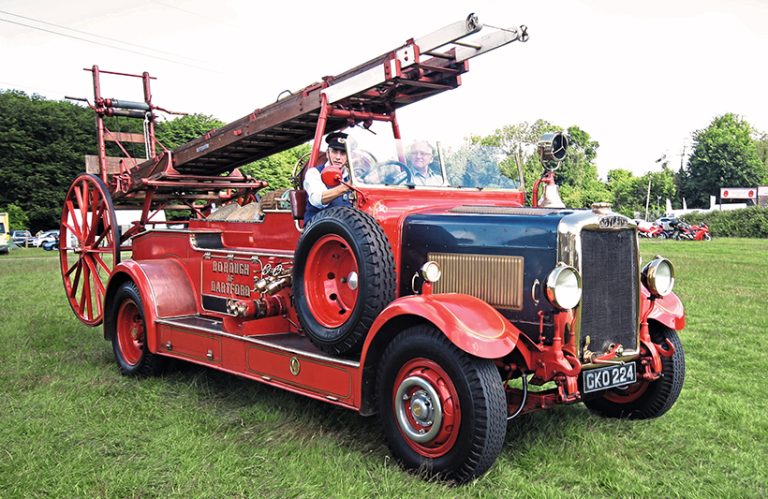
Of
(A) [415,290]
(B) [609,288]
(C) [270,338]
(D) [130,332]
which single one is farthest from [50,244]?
(B) [609,288]

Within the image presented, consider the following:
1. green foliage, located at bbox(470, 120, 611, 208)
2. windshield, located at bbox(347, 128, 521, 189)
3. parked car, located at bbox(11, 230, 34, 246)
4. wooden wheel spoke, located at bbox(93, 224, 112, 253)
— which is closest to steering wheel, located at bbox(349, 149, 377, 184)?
windshield, located at bbox(347, 128, 521, 189)

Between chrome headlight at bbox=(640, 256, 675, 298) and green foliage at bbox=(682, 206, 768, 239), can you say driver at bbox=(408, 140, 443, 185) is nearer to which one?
chrome headlight at bbox=(640, 256, 675, 298)

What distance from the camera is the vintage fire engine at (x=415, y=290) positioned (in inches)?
158

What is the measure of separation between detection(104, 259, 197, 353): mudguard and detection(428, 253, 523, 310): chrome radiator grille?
316 cm

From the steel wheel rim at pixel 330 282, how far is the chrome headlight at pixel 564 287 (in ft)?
5.06

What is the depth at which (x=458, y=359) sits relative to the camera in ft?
12.8

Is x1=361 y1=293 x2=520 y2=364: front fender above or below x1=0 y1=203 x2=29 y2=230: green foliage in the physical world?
below

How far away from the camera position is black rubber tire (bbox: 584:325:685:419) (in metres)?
4.88

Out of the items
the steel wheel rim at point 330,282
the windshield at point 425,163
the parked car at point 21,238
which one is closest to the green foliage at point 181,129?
the parked car at point 21,238

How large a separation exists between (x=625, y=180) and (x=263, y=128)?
6767 cm

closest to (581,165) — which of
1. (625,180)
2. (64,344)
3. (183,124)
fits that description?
(625,180)

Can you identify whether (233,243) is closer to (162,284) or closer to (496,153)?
(162,284)

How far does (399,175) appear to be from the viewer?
5395mm

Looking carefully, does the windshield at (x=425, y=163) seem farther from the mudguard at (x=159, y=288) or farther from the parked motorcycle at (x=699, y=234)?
the parked motorcycle at (x=699, y=234)
